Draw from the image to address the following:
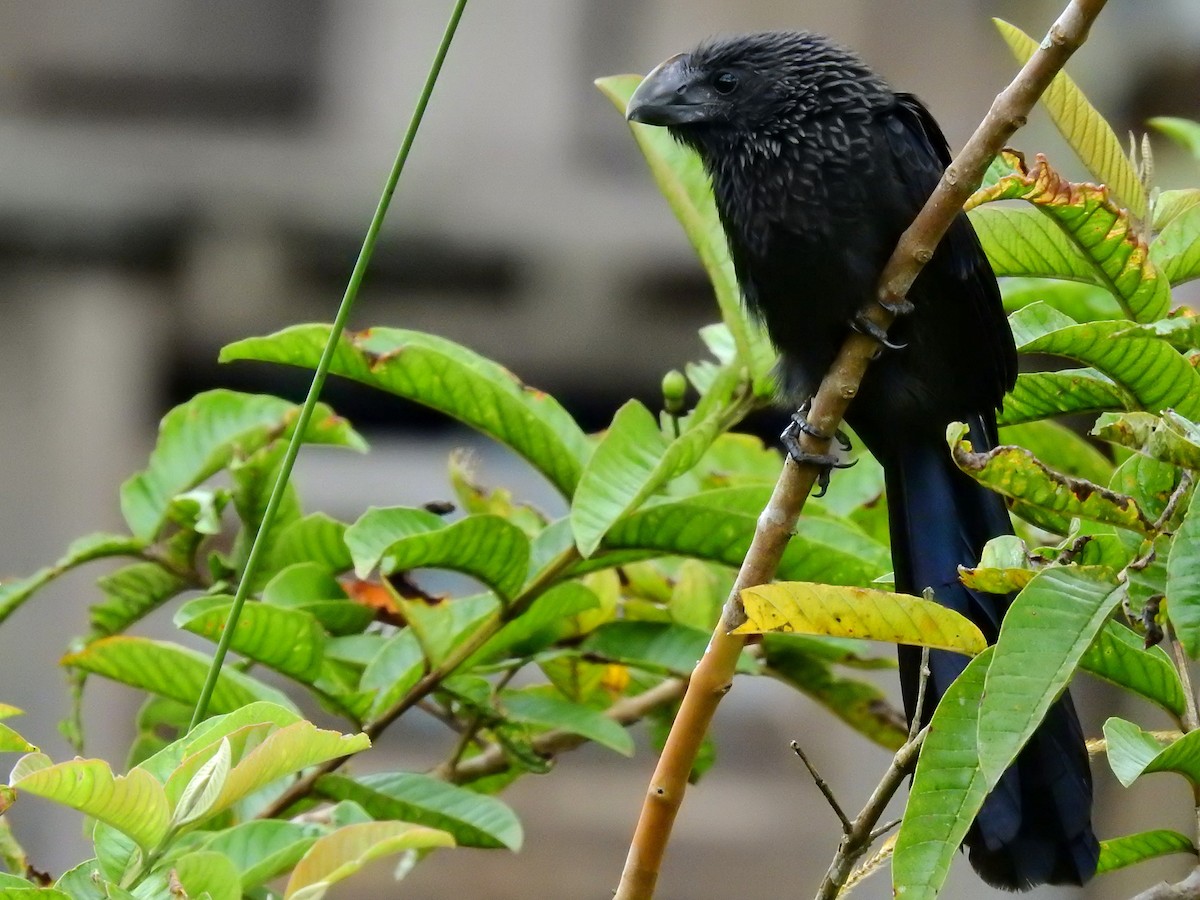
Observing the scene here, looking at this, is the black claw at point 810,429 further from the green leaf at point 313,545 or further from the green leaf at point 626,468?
the green leaf at point 313,545

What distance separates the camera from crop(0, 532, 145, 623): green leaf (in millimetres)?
1691

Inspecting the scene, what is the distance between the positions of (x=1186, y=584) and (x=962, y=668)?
57 centimetres

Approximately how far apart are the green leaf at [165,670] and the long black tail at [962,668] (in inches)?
27.5

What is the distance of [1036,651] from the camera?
1118mm

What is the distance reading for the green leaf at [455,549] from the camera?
1602 mm

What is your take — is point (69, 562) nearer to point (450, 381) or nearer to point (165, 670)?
point (165, 670)

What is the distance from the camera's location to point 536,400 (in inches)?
69.3

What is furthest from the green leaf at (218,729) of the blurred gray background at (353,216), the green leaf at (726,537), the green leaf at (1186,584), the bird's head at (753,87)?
the blurred gray background at (353,216)

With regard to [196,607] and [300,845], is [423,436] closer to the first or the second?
[196,607]

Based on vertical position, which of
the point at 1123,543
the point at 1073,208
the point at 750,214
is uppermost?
the point at 1073,208

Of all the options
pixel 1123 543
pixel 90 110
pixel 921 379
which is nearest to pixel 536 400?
pixel 921 379

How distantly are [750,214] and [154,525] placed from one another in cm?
86

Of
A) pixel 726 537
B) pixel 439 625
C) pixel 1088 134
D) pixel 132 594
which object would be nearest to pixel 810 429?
pixel 726 537

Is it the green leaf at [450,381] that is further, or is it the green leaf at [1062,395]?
Result: the green leaf at [450,381]
